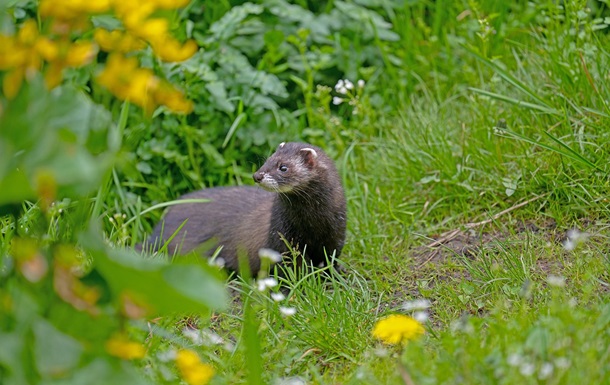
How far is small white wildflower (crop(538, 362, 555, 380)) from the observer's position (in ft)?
9.07

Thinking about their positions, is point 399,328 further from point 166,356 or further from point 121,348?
point 121,348

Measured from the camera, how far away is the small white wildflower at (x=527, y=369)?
275 centimetres

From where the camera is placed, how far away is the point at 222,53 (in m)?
6.55

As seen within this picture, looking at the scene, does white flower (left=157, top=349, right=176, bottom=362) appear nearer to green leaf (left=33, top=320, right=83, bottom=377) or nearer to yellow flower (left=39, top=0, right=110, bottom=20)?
green leaf (left=33, top=320, right=83, bottom=377)

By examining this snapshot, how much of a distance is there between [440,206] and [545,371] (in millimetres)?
2803

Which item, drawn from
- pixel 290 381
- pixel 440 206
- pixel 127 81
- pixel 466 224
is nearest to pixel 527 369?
pixel 290 381

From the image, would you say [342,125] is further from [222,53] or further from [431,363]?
[431,363]

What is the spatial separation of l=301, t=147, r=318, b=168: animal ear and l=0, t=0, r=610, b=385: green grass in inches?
22.0

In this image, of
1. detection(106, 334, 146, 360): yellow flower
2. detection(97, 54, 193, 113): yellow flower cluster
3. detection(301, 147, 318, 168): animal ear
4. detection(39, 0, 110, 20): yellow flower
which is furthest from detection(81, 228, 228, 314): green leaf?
detection(301, 147, 318, 168): animal ear

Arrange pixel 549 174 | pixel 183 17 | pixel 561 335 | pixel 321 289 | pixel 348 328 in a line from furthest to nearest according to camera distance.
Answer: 1. pixel 183 17
2. pixel 549 174
3. pixel 321 289
4. pixel 348 328
5. pixel 561 335

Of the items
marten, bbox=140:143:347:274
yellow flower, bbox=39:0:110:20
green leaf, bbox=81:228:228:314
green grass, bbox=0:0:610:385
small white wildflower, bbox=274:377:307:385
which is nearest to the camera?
yellow flower, bbox=39:0:110:20

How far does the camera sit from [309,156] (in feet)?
17.2

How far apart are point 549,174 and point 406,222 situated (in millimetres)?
888

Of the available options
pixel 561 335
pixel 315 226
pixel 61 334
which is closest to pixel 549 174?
pixel 315 226
